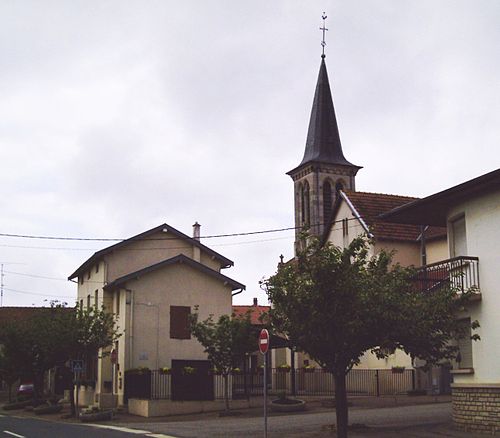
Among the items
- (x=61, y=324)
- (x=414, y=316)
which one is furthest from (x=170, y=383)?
(x=414, y=316)

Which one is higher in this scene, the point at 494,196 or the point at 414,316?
the point at 494,196

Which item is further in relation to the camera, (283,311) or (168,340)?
(168,340)

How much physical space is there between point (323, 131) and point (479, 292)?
189ft

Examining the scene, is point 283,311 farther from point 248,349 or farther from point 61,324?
point 61,324

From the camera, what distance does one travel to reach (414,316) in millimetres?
17188

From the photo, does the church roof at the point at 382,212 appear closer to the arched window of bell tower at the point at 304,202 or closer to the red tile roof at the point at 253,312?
the red tile roof at the point at 253,312

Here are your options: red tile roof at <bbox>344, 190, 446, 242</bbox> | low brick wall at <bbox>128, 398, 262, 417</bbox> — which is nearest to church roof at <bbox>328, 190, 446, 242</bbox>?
red tile roof at <bbox>344, 190, 446, 242</bbox>

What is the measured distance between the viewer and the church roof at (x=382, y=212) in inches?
1523

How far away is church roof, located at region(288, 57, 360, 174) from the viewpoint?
247 feet

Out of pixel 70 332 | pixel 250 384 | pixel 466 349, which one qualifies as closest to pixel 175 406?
pixel 70 332

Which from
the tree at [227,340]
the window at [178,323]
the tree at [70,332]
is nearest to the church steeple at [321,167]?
the window at [178,323]

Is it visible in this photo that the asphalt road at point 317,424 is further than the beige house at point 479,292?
Yes

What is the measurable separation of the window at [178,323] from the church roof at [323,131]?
40252mm

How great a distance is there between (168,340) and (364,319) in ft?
64.4
